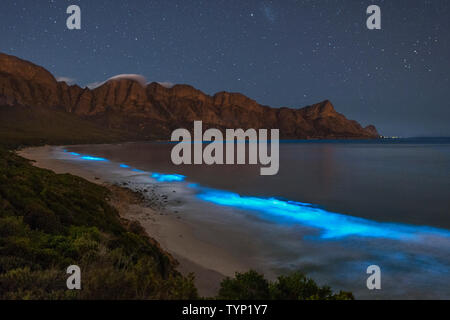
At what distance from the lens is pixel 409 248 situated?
13.0 metres

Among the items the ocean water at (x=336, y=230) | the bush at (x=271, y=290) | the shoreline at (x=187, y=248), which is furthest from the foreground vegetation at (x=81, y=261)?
the ocean water at (x=336, y=230)

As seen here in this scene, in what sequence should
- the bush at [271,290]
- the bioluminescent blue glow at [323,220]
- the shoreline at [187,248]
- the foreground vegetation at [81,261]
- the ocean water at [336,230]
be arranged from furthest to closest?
the bioluminescent blue glow at [323,220], the ocean water at [336,230], the shoreline at [187,248], the bush at [271,290], the foreground vegetation at [81,261]

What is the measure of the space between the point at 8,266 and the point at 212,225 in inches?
462

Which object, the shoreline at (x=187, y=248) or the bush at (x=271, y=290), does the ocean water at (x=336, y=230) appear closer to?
the shoreline at (x=187, y=248)

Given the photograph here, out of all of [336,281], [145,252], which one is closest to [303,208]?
[336,281]

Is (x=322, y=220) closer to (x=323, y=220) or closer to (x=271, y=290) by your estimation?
(x=323, y=220)

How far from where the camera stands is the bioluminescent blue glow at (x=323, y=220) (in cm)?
1530

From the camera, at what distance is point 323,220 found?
17953mm

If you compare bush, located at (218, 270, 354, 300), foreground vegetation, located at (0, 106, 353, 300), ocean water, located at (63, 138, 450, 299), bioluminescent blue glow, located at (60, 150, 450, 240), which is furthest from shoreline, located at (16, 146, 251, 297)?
bioluminescent blue glow, located at (60, 150, 450, 240)

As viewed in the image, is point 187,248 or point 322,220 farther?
point 322,220

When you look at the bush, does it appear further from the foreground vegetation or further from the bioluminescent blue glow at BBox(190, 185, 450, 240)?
the bioluminescent blue glow at BBox(190, 185, 450, 240)

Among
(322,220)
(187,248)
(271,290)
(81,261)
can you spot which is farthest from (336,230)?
(81,261)

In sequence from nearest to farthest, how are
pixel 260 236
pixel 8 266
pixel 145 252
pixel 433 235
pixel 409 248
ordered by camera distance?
1. pixel 8 266
2. pixel 145 252
3. pixel 409 248
4. pixel 260 236
5. pixel 433 235
